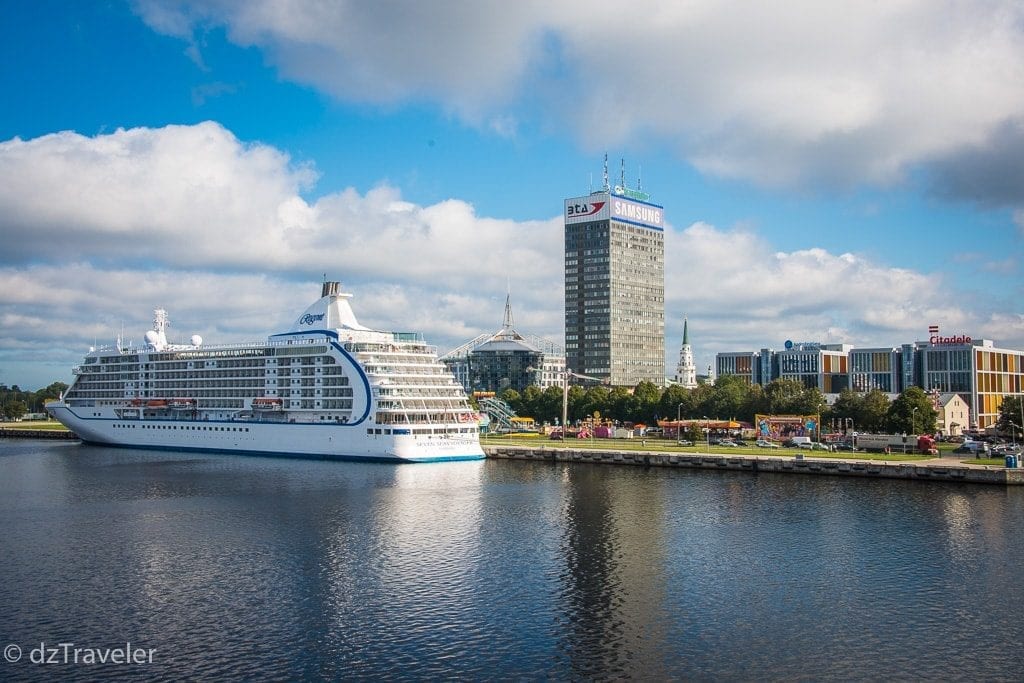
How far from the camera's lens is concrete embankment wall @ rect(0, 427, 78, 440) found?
160 m

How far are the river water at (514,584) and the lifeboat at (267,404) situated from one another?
34158mm

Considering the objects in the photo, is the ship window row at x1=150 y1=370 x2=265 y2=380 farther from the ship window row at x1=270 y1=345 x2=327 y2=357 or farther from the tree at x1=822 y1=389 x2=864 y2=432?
the tree at x1=822 y1=389 x2=864 y2=432

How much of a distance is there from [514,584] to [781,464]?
53572mm

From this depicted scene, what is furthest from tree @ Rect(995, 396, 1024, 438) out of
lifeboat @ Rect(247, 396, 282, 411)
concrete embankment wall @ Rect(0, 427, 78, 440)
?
concrete embankment wall @ Rect(0, 427, 78, 440)

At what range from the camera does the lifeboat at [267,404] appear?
352ft

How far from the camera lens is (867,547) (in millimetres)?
49469

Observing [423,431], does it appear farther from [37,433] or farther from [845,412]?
[37,433]

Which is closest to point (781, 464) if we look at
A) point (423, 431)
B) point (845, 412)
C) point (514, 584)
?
point (423, 431)

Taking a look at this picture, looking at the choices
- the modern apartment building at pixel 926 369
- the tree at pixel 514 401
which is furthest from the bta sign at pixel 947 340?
the tree at pixel 514 401

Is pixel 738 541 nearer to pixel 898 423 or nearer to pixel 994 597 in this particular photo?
pixel 994 597

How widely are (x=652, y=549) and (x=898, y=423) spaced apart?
2936 inches

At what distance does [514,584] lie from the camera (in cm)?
4231

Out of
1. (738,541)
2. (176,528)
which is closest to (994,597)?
(738,541)

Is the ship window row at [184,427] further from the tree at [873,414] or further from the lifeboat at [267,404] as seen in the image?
the tree at [873,414]
